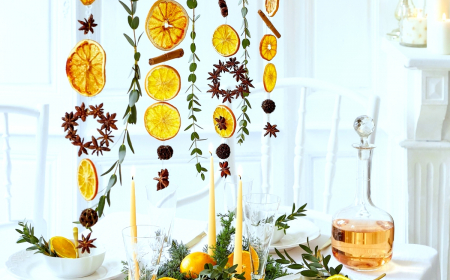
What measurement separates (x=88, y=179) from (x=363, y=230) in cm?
66

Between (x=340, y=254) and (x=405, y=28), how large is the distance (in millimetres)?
1049

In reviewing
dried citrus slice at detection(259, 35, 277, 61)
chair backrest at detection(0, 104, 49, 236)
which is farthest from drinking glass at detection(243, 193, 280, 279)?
chair backrest at detection(0, 104, 49, 236)

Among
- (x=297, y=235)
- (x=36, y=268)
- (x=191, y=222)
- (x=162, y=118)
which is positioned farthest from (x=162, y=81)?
(x=191, y=222)

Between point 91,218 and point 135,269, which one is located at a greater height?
point 91,218

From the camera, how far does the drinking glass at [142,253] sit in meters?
0.70

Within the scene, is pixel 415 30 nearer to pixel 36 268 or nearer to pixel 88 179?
pixel 36 268

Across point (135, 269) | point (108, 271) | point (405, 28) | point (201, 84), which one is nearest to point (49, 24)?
point (201, 84)

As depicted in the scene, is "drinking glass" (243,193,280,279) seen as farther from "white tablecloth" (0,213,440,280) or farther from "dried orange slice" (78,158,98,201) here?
"dried orange slice" (78,158,98,201)

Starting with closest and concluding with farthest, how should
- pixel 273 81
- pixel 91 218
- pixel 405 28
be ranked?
pixel 91 218 < pixel 273 81 < pixel 405 28

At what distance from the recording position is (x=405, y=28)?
6.02 ft

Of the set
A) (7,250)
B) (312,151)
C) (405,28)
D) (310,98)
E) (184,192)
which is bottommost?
(7,250)

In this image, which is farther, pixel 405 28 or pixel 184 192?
pixel 184 192

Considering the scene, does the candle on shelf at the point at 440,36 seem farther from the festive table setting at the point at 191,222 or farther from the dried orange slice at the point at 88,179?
the dried orange slice at the point at 88,179

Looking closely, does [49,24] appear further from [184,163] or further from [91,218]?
[91,218]
